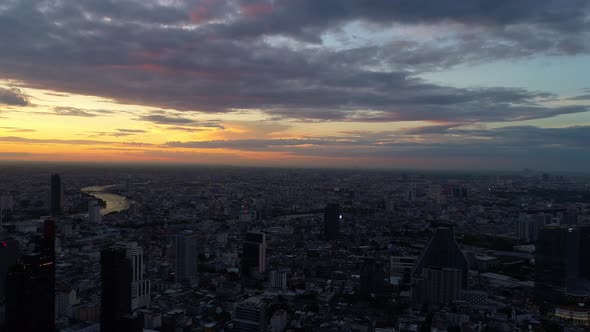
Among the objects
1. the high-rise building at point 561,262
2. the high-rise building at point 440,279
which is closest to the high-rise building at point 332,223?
the high-rise building at point 440,279

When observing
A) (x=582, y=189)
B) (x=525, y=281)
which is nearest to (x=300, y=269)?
(x=525, y=281)

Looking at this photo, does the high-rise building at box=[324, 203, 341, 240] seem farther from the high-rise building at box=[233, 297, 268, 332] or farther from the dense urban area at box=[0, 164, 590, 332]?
the high-rise building at box=[233, 297, 268, 332]

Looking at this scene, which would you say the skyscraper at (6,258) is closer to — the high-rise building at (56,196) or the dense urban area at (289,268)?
the dense urban area at (289,268)

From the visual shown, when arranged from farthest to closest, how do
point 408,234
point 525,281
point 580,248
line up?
point 408,234 < point 525,281 < point 580,248

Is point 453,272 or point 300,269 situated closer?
point 453,272

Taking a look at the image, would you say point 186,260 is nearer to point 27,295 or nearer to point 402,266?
point 402,266

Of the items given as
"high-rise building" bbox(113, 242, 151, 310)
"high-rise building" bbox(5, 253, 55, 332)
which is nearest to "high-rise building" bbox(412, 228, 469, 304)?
"high-rise building" bbox(113, 242, 151, 310)

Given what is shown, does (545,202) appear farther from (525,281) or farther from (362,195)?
(525,281)
